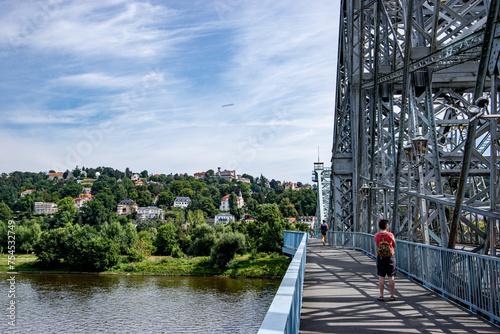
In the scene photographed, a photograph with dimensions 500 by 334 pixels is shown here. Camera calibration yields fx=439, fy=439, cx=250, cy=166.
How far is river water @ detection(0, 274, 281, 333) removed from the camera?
1078 inches

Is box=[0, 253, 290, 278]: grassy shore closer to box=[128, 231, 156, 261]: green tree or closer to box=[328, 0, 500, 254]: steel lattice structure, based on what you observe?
box=[128, 231, 156, 261]: green tree

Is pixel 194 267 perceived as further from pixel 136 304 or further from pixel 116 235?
pixel 136 304

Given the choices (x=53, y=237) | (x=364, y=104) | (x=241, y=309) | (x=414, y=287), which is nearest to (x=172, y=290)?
(x=241, y=309)

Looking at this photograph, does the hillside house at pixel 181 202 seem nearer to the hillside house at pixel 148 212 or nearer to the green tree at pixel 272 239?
the hillside house at pixel 148 212

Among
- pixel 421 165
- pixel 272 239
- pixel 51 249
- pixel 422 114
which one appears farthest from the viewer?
pixel 272 239

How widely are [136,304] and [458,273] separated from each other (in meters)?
31.0

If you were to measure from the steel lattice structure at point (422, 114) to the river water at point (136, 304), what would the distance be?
489 inches

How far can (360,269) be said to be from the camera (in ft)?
37.5

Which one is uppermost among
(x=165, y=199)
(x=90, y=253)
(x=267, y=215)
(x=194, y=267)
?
(x=165, y=199)

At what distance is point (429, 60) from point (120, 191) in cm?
16817

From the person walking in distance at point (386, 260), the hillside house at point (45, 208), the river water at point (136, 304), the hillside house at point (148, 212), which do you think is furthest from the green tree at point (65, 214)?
the person walking in distance at point (386, 260)

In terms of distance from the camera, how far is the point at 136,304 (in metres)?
34.1

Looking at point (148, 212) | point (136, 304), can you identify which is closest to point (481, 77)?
point (136, 304)

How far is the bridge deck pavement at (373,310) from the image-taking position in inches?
219
